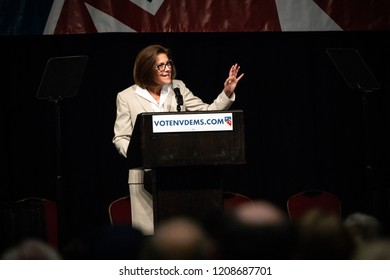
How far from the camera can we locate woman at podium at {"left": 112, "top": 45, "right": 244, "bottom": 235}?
2994 millimetres

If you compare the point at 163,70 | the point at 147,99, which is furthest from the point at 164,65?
the point at 147,99

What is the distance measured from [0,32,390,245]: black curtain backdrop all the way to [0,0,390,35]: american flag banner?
0.56m

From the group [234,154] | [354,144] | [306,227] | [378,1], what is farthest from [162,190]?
[354,144]

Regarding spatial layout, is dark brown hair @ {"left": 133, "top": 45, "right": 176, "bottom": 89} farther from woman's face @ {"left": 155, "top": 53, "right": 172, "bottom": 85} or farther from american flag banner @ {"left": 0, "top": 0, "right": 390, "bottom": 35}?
american flag banner @ {"left": 0, "top": 0, "right": 390, "bottom": 35}

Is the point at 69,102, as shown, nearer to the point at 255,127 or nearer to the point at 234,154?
the point at 255,127

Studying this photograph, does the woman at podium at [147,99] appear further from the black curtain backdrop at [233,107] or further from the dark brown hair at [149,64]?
the black curtain backdrop at [233,107]

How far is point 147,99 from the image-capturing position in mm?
3139

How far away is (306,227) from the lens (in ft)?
3.20

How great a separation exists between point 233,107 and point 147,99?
233 centimetres

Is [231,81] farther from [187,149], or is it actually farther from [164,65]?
[187,149]

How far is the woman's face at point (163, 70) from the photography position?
2.95m

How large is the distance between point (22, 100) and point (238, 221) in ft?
15.6

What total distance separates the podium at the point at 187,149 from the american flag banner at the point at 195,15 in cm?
241

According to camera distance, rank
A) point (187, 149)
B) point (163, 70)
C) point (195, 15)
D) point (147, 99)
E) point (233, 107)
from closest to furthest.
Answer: point (187, 149) → point (163, 70) → point (147, 99) → point (195, 15) → point (233, 107)
